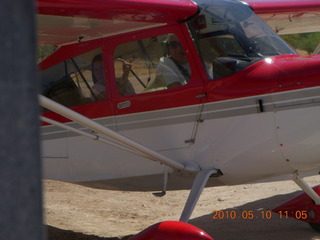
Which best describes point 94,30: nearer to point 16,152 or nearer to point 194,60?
point 194,60

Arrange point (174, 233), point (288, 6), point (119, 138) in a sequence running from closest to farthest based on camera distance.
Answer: point (174, 233)
point (119, 138)
point (288, 6)

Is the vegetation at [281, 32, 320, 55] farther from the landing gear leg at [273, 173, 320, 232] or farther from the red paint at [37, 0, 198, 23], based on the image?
the red paint at [37, 0, 198, 23]

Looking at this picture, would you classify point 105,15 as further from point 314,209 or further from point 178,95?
point 314,209

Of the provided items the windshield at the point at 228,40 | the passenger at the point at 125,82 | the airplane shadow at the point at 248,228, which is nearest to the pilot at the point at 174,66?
the windshield at the point at 228,40

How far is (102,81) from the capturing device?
5406mm

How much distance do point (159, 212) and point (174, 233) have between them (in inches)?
147

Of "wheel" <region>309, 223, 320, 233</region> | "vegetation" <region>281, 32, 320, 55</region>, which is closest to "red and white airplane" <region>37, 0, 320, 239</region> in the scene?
"wheel" <region>309, 223, 320, 233</region>

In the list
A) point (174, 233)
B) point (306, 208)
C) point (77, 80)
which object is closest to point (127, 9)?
point (77, 80)

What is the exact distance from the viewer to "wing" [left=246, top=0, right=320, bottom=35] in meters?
6.78

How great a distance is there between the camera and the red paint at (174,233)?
4.39m

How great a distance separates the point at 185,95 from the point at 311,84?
1138 millimetres

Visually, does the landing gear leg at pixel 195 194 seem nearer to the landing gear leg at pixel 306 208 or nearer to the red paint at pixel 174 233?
the red paint at pixel 174 233

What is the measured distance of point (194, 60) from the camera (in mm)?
5082

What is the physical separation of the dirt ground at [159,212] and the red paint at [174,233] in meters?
2.00
